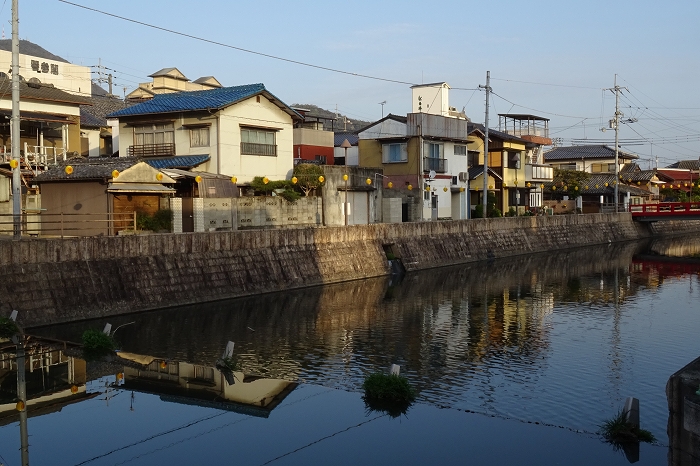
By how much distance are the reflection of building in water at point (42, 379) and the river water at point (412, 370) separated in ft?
0.94

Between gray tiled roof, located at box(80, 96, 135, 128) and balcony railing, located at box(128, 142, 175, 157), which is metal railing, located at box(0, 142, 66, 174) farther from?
→ gray tiled roof, located at box(80, 96, 135, 128)

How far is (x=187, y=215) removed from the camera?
37188 millimetres

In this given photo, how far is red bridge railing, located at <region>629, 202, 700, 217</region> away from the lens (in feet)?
216

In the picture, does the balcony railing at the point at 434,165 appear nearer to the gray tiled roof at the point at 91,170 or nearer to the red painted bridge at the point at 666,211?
the red painted bridge at the point at 666,211

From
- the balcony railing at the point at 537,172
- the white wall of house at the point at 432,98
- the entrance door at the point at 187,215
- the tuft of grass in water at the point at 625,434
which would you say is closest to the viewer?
the tuft of grass in water at the point at 625,434

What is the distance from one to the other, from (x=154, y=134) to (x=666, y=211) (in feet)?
172

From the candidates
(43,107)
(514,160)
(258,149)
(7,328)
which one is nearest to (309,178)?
(258,149)

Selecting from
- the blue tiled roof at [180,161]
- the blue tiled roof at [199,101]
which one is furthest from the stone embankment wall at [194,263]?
the blue tiled roof at [199,101]

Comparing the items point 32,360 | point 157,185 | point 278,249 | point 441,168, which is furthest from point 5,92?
point 441,168

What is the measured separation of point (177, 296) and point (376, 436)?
17.2 metres

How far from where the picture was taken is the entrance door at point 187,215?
3675 centimetres

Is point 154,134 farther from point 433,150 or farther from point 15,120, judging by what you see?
point 433,150

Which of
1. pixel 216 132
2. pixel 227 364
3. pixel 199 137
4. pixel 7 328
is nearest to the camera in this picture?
pixel 227 364

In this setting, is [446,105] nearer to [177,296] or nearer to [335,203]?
[335,203]
